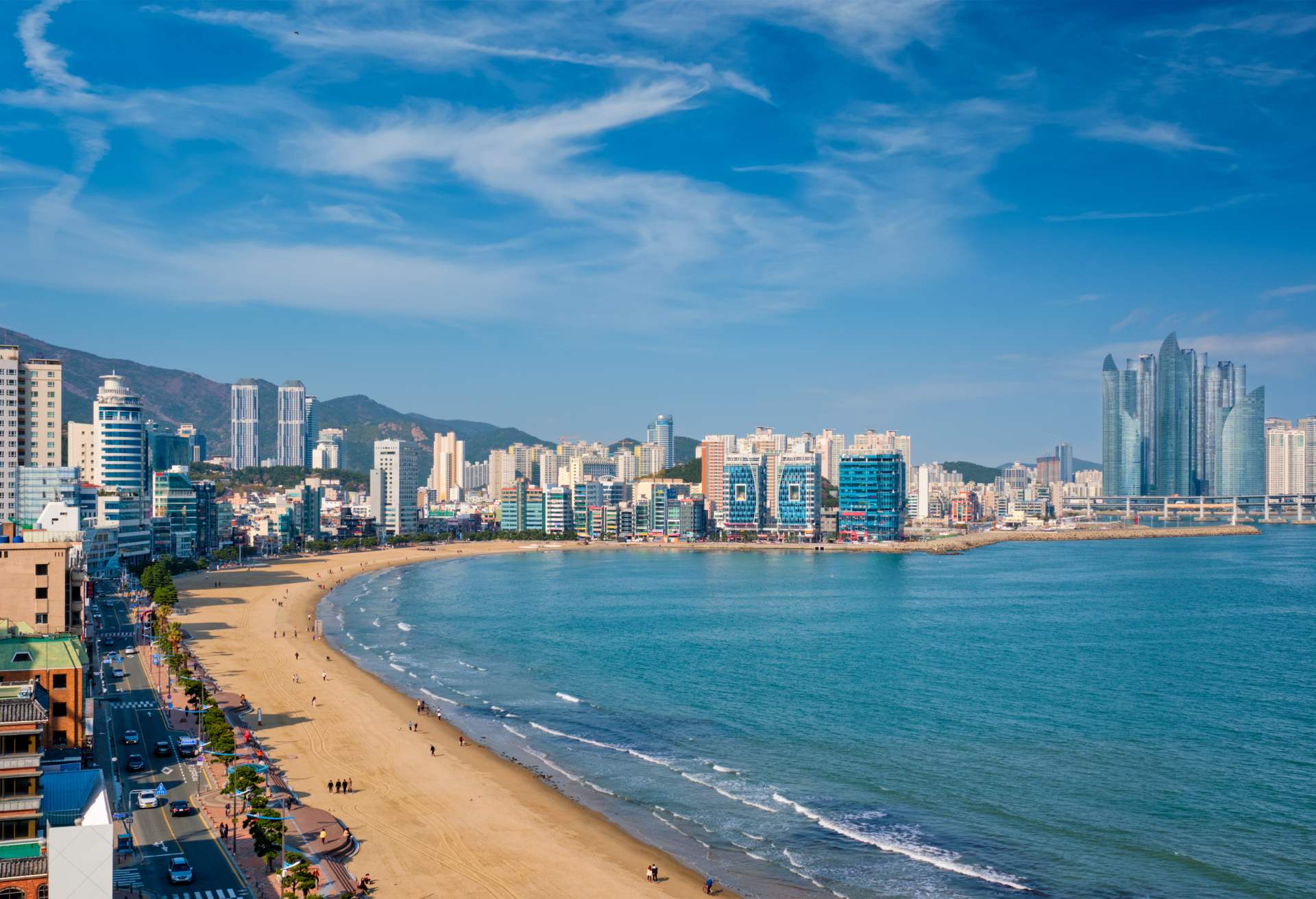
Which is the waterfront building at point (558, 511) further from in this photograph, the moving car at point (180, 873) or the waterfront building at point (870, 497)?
the moving car at point (180, 873)

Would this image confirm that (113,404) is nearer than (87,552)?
No

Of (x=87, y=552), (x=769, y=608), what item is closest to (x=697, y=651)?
(x=769, y=608)

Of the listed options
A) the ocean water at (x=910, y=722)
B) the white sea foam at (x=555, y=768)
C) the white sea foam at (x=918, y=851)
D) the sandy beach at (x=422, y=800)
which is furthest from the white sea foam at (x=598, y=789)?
the white sea foam at (x=918, y=851)

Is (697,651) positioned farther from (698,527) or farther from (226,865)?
(698,527)

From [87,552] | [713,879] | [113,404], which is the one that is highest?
[113,404]

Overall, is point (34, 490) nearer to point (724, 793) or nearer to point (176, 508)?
point (176, 508)

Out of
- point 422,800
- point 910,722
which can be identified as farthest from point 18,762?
point 910,722
